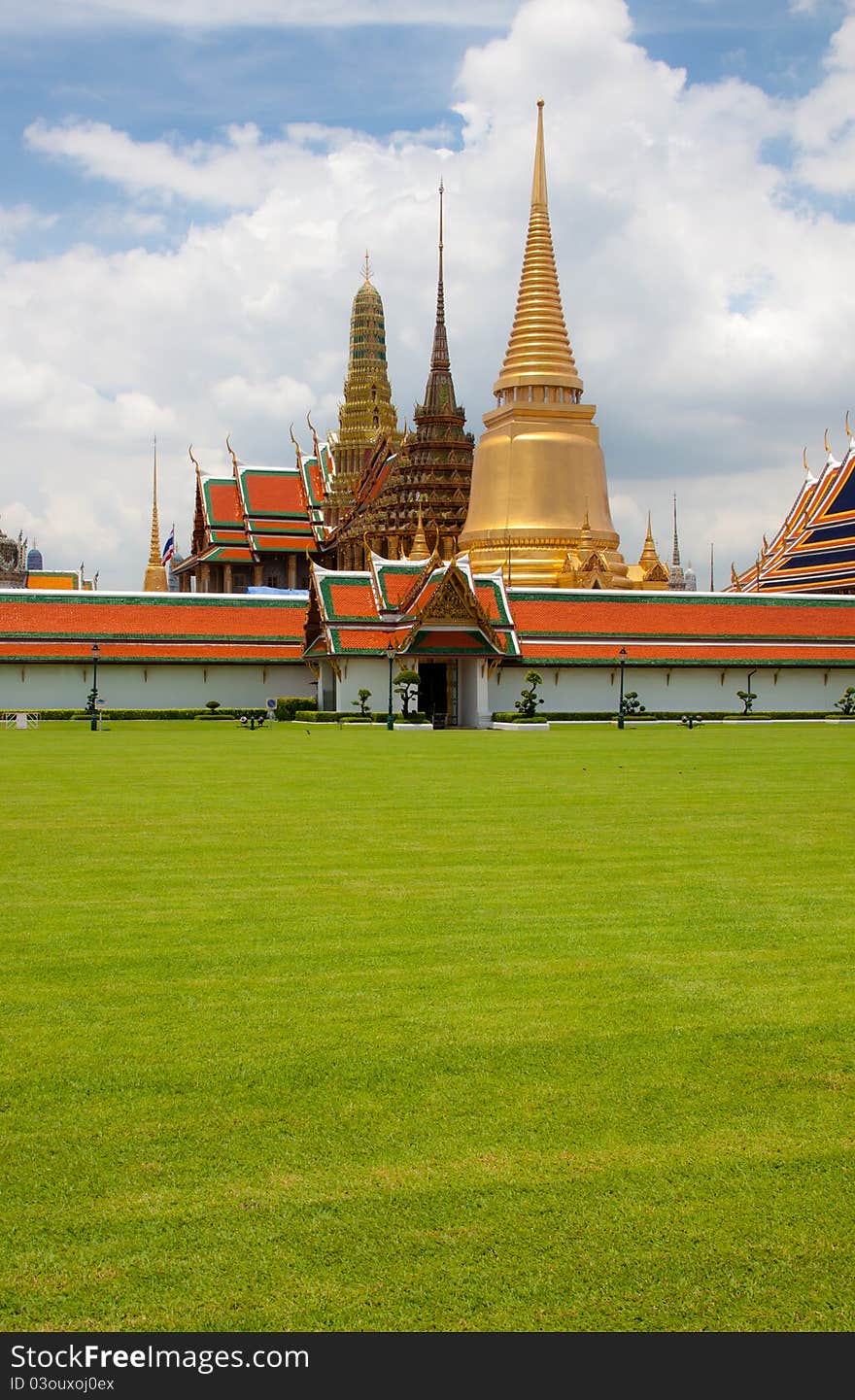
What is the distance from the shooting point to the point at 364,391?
92.6 metres

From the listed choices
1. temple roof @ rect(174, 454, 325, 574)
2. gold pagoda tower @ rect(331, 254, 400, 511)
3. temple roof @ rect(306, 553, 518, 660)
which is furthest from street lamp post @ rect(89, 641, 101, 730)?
gold pagoda tower @ rect(331, 254, 400, 511)

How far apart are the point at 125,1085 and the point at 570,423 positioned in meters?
60.0

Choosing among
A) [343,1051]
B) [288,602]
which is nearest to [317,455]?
[288,602]

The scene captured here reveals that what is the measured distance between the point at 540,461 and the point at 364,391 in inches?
1317

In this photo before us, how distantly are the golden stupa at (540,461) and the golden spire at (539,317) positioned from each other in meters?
0.05

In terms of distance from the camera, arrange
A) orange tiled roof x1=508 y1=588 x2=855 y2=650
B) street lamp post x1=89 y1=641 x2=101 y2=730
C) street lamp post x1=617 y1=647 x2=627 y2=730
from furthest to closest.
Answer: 1. orange tiled roof x1=508 y1=588 x2=855 y2=650
2. street lamp post x1=617 y1=647 x2=627 y2=730
3. street lamp post x1=89 y1=641 x2=101 y2=730

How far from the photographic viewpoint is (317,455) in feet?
278

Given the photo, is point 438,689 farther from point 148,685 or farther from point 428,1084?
point 428,1084

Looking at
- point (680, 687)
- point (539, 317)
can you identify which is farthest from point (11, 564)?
point (680, 687)

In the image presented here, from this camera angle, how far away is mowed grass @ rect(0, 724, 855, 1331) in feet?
14.5

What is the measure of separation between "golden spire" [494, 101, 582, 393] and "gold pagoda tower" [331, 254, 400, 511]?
84.3 feet

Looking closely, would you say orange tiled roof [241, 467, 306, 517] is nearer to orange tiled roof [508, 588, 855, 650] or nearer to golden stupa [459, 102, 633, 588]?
golden stupa [459, 102, 633, 588]

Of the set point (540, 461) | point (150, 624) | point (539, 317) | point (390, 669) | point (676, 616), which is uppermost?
point (539, 317)

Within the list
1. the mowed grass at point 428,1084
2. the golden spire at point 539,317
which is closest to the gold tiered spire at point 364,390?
the golden spire at point 539,317
